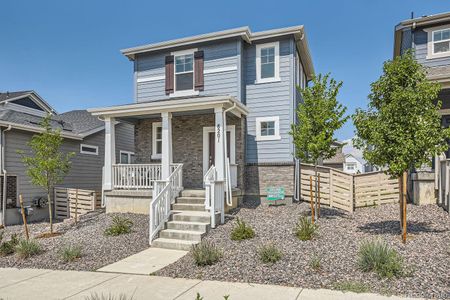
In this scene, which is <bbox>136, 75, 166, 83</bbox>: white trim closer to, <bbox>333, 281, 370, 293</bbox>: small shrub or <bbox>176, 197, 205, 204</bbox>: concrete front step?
<bbox>176, 197, 205, 204</bbox>: concrete front step

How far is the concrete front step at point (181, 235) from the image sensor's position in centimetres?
778

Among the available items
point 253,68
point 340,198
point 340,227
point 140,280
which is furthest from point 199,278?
point 253,68

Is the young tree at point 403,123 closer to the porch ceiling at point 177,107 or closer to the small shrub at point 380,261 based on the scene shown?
the small shrub at point 380,261

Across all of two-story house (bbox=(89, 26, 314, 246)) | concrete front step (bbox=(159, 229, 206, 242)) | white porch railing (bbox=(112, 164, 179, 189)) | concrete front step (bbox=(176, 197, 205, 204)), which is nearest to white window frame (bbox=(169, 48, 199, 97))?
two-story house (bbox=(89, 26, 314, 246))

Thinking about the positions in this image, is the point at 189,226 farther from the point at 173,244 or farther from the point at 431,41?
the point at 431,41

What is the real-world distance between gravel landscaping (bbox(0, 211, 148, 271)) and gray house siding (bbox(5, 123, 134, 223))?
2.33 metres

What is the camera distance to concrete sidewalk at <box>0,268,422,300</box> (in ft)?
15.2

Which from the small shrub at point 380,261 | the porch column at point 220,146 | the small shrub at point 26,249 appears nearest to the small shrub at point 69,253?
the small shrub at point 26,249

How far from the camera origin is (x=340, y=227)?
7965mm

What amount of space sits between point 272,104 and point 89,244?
770 cm

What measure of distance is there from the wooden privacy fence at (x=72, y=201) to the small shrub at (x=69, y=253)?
6.20m

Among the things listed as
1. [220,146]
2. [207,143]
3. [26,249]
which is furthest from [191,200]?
[26,249]

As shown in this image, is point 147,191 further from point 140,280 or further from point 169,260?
point 140,280

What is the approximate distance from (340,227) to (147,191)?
6.18m
